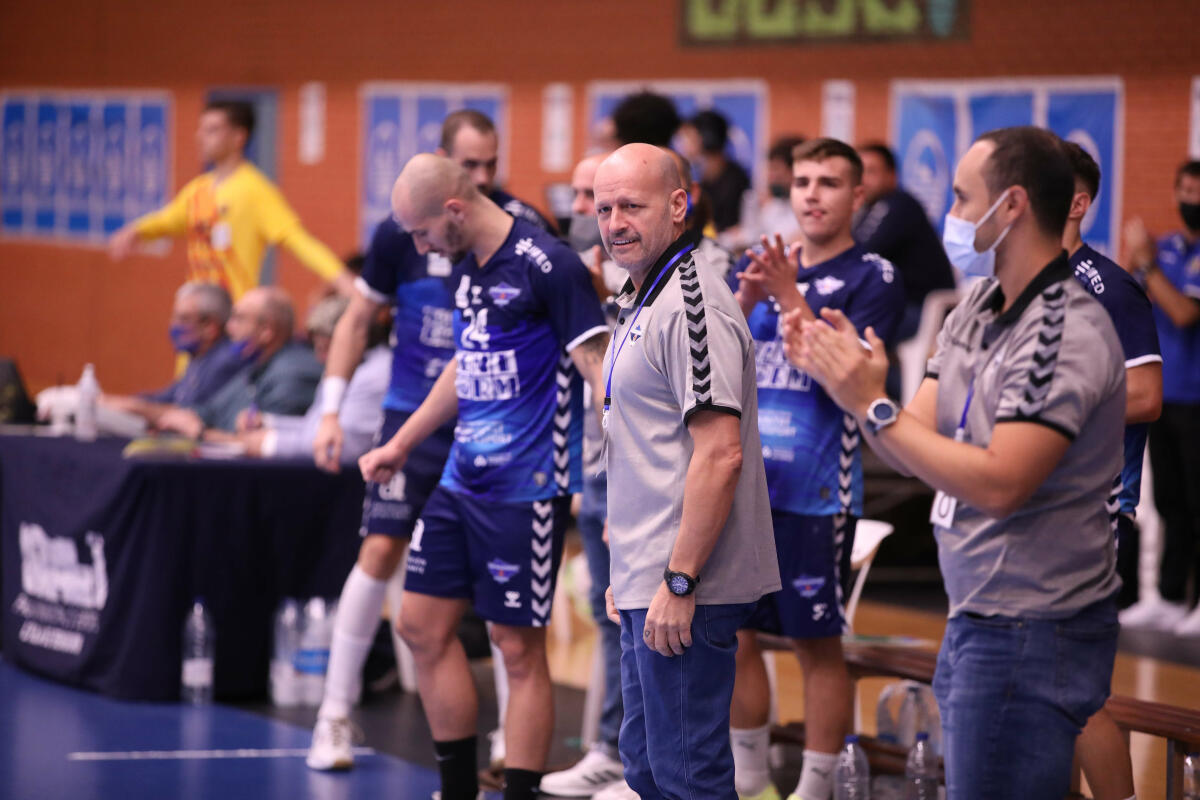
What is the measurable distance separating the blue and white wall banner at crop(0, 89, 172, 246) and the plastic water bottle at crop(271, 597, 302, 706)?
1032 cm

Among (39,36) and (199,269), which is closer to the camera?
(199,269)

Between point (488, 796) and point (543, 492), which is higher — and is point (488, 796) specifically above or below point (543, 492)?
below

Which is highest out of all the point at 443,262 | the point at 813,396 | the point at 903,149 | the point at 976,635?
the point at 903,149

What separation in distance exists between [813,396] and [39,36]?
14123 mm

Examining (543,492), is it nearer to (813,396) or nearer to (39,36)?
(813,396)

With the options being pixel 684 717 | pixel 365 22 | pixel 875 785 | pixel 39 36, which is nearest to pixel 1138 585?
pixel 875 785

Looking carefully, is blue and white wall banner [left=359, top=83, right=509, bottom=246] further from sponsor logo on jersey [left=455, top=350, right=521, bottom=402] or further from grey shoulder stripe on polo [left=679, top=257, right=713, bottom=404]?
grey shoulder stripe on polo [left=679, top=257, right=713, bottom=404]

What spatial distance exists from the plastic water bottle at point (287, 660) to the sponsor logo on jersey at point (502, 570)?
201 cm

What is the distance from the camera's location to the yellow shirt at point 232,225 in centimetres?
705

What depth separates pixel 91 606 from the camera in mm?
5836

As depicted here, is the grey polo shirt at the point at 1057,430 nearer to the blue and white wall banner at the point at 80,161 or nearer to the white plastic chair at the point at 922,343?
the white plastic chair at the point at 922,343

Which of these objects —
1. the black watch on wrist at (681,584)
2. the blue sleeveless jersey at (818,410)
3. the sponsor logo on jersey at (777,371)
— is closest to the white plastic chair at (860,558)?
the blue sleeveless jersey at (818,410)

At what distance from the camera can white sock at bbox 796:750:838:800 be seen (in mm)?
4145

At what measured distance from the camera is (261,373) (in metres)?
6.63
